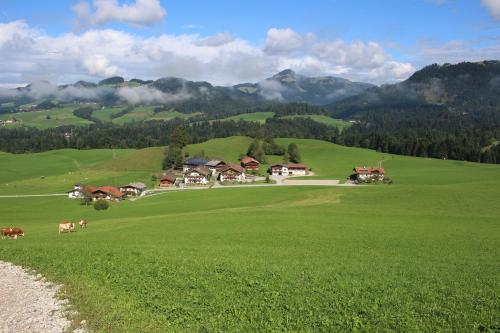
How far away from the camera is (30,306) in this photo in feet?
59.4

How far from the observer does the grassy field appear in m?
16.0

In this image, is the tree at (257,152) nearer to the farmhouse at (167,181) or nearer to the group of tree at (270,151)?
the group of tree at (270,151)

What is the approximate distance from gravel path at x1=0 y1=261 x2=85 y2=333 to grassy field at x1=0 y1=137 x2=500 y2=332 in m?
0.77

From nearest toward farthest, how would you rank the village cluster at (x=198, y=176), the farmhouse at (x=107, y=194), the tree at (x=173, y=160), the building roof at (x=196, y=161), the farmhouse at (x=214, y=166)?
the farmhouse at (x=107, y=194)
the village cluster at (x=198, y=176)
the farmhouse at (x=214, y=166)
the building roof at (x=196, y=161)
the tree at (x=173, y=160)

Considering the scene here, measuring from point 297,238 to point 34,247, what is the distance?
19.8 m

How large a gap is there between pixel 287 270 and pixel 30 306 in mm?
12216

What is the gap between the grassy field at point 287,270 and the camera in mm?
16047

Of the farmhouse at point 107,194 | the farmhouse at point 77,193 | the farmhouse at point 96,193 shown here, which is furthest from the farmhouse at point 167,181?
the farmhouse at point 77,193

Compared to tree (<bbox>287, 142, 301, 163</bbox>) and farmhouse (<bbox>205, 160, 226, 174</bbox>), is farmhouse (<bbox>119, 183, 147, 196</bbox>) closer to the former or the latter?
farmhouse (<bbox>205, 160, 226, 174</bbox>)

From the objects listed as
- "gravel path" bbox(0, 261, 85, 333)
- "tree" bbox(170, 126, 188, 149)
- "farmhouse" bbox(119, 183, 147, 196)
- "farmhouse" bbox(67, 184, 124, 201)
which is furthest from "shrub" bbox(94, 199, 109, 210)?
"tree" bbox(170, 126, 188, 149)

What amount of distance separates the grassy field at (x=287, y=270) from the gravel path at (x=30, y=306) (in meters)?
0.77

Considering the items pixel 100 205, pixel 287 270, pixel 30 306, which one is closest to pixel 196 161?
pixel 100 205

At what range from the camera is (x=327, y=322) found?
51.0ft

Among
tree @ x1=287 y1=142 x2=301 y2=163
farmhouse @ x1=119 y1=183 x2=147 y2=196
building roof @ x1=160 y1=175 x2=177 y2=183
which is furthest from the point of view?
tree @ x1=287 y1=142 x2=301 y2=163
